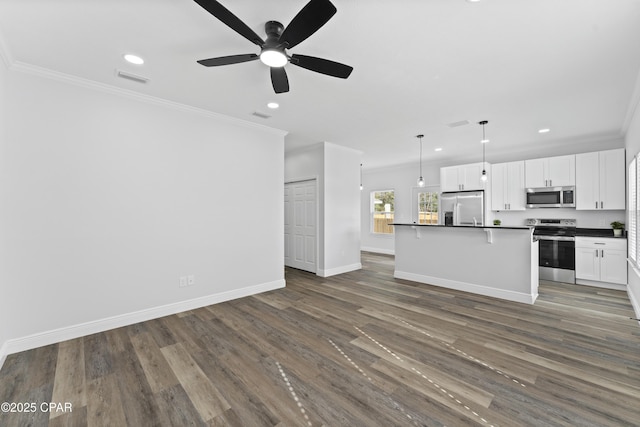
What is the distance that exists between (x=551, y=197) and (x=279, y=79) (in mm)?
6107

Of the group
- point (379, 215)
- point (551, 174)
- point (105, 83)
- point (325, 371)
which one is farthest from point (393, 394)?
point (379, 215)

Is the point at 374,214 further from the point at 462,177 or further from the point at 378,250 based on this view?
the point at 462,177

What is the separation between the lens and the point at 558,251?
17.2 ft

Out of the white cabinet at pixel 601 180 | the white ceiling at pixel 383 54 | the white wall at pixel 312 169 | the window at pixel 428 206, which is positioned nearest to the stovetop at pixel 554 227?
the white cabinet at pixel 601 180

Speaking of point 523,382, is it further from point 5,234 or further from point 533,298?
point 5,234

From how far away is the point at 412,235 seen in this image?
5.38 meters

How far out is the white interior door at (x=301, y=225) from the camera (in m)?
5.89

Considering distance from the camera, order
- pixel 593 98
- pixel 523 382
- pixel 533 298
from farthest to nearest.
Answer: pixel 533 298 < pixel 593 98 < pixel 523 382

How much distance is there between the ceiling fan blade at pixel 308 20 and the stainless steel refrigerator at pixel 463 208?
5.84 m

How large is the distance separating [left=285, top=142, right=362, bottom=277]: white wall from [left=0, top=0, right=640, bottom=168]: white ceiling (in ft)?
4.99

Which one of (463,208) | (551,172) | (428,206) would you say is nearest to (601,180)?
(551,172)

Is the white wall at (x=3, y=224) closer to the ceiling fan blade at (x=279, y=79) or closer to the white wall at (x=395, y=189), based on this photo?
the ceiling fan blade at (x=279, y=79)

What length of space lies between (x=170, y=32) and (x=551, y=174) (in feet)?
22.8

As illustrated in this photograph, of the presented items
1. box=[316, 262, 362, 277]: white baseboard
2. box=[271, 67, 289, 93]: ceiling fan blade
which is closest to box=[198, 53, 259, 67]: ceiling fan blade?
box=[271, 67, 289, 93]: ceiling fan blade
